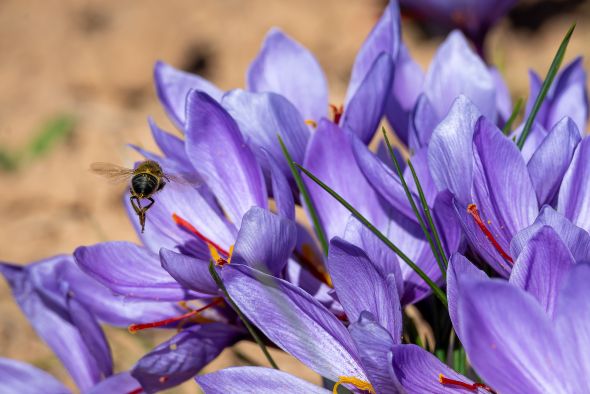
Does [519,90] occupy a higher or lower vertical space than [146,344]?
higher

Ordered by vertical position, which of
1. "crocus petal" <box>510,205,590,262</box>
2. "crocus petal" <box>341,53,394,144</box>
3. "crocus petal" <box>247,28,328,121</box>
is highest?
"crocus petal" <box>247,28,328,121</box>

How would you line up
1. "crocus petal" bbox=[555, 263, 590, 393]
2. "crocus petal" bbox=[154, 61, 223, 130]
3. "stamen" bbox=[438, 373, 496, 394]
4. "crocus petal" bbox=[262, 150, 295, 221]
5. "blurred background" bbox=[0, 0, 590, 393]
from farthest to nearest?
"blurred background" bbox=[0, 0, 590, 393]
"crocus petal" bbox=[154, 61, 223, 130]
"crocus petal" bbox=[262, 150, 295, 221]
"stamen" bbox=[438, 373, 496, 394]
"crocus petal" bbox=[555, 263, 590, 393]

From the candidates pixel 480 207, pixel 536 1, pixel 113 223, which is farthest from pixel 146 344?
pixel 536 1

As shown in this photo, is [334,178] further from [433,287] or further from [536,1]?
[536,1]

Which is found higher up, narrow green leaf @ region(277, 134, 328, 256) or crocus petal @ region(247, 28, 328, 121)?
crocus petal @ region(247, 28, 328, 121)

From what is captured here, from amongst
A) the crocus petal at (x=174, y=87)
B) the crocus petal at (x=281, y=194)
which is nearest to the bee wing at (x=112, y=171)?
the crocus petal at (x=174, y=87)

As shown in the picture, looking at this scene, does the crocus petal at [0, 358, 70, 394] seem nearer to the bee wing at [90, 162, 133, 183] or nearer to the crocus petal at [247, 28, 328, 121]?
the bee wing at [90, 162, 133, 183]

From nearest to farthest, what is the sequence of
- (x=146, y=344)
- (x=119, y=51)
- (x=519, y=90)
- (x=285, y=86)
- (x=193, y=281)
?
(x=193, y=281) < (x=285, y=86) < (x=146, y=344) < (x=519, y=90) < (x=119, y=51)


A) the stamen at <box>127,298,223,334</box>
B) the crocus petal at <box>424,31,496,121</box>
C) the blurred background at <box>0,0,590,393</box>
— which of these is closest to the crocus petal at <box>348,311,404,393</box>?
the stamen at <box>127,298,223,334</box>
